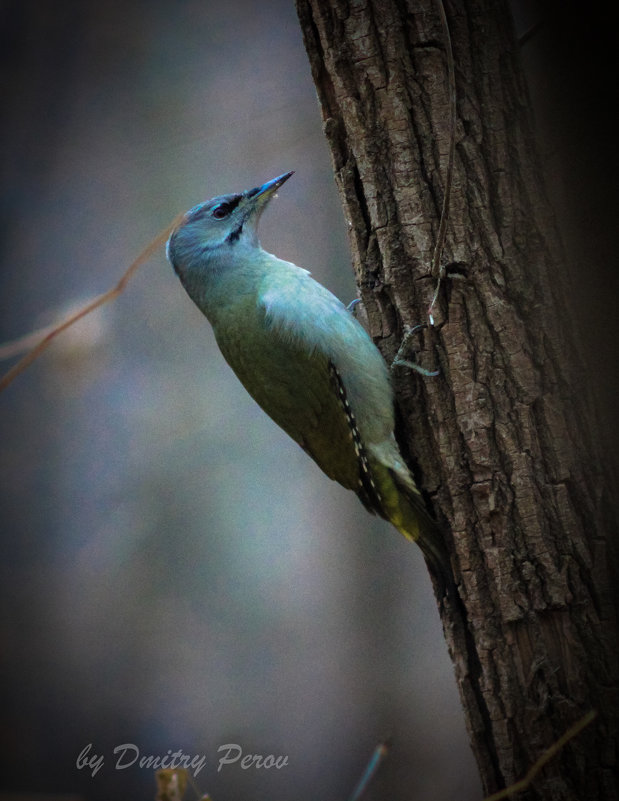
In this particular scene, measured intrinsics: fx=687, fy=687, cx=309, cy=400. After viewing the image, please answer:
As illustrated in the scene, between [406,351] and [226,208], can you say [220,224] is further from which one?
[406,351]

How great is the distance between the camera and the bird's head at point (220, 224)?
3.38 metres

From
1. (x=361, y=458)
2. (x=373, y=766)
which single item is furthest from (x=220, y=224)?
(x=373, y=766)

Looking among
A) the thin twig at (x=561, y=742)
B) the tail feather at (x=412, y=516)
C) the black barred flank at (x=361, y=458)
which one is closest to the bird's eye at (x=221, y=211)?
the black barred flank at (x=361, y=458)

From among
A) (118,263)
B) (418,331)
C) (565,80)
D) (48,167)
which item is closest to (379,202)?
(418,331)

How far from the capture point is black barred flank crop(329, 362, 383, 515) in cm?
290

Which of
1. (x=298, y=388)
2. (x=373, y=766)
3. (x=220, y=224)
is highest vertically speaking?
(x=220, y=224)

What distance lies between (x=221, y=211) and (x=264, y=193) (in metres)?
0.23

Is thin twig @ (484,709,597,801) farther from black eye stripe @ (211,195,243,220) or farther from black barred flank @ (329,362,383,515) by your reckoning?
black eye stripe @ (211,195,243,220)

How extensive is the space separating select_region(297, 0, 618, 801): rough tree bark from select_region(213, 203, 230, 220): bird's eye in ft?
3.82

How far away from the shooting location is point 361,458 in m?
2.92

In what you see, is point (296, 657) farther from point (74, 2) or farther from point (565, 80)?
point (74, 2)

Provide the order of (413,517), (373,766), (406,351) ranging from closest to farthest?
(373,766) → (406,351) → (413,517)

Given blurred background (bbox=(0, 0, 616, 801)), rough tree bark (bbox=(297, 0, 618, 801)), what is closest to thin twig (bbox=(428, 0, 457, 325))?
rough tree bark (bbox=(297, 0, 618, 801))

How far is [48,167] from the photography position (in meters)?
5.65
